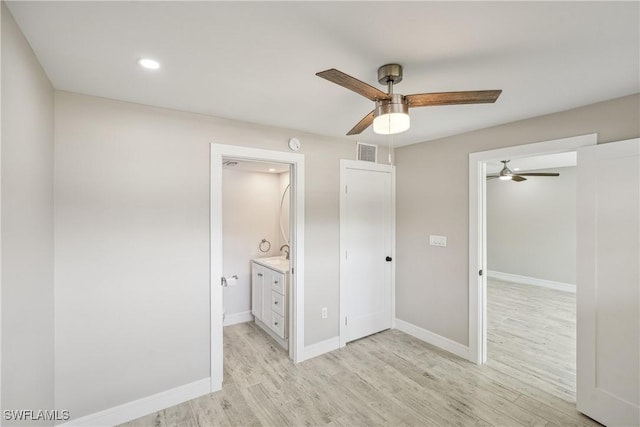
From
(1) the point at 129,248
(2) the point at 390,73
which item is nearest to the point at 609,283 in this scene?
(2) the point at 390,73

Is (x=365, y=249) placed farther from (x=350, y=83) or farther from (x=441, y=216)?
(x=350, y=83)

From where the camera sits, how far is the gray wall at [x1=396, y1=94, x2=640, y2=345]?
8.44 feet

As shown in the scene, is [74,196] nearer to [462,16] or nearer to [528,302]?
[462,16]

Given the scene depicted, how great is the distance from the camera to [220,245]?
2.48m

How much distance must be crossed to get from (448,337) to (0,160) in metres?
3.74

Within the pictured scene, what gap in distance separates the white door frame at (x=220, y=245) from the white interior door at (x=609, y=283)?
2335 millimetres

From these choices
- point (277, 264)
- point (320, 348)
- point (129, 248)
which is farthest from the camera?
point (277, 264)

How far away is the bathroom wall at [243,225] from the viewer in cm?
395

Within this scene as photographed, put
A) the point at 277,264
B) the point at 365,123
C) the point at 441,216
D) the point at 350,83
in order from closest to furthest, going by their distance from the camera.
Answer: the point at 350,83
the point at 365,123
the point at 441,216
the point at 277,264

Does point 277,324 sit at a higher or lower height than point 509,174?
lower

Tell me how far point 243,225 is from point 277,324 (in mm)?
1511

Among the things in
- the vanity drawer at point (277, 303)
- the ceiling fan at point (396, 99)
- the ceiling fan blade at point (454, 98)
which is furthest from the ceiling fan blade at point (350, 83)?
the vanity drawer at point (277, 303)

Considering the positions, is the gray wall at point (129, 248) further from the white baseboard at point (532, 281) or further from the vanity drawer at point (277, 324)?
the white baseboard at point (532, 281)

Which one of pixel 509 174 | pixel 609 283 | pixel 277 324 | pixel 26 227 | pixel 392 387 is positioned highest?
pixel 509 174
